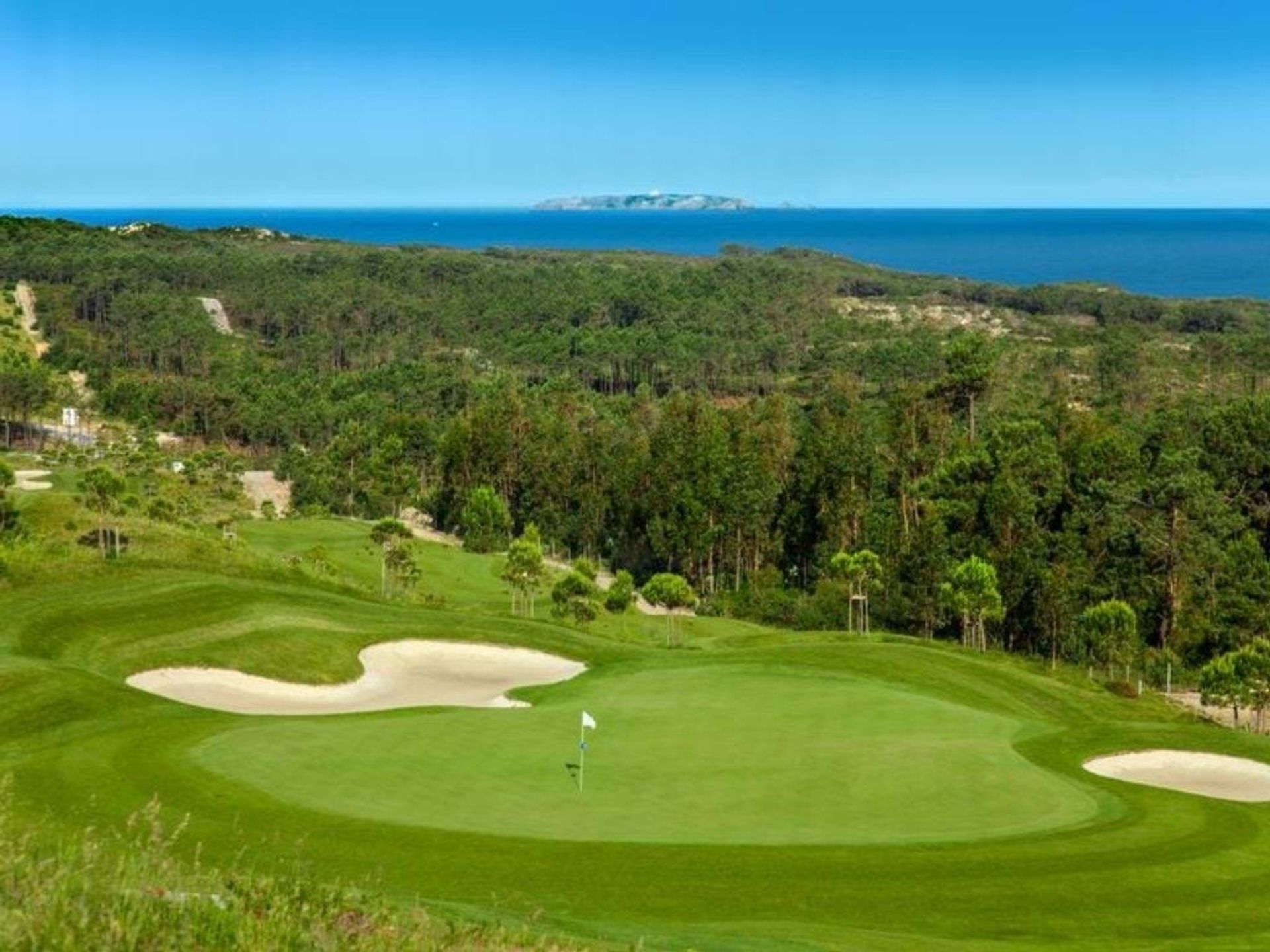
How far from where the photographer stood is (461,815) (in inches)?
926

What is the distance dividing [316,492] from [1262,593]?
62688mm

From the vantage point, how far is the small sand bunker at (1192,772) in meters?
29.8

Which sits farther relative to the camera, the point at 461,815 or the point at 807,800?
the point at 807,800

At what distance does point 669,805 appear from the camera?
2483 cm

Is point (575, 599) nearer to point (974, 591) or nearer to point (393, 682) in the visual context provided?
point (974, 591)

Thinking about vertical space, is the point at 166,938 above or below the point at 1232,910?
above

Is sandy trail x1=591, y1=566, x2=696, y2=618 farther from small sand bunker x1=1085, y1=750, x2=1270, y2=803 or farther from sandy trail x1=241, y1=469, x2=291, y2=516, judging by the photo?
small sand bunker x1=1085, y1=750, x2=1270, y2=803

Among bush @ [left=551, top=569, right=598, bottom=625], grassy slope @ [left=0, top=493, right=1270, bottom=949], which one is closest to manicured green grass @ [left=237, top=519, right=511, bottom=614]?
bush @ [left=551, top=569, right=598, bottom=625]

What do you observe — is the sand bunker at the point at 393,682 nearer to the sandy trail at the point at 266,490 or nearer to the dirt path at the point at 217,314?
the sandy trail at the point at 266,490

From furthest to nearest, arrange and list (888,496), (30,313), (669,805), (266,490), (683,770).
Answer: (30,313) → (266,490) → (888,496) → (683,770) → (669,805)

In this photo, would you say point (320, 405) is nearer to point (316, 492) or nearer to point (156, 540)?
point (316, 492)

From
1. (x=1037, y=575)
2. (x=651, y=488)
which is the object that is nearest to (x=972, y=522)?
(x=1037, y=575)

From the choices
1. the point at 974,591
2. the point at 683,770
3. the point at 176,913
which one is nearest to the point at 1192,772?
the point at 683,770

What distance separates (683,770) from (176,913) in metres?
15.5
